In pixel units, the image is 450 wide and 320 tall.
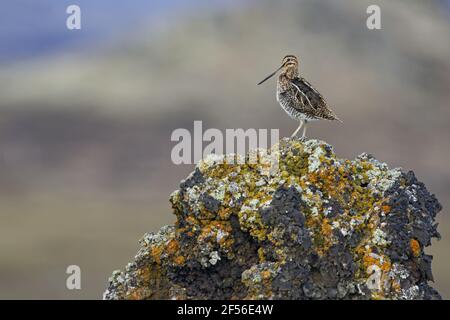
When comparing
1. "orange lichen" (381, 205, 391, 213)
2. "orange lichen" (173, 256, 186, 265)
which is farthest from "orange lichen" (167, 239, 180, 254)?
"orange lichen" (381, 205, 391, 213)

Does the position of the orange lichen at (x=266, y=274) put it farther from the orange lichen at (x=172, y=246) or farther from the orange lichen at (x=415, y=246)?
the orange lichen at (x=415, y=246)

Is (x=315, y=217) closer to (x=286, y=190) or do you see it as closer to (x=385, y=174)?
(x=286, y=190)

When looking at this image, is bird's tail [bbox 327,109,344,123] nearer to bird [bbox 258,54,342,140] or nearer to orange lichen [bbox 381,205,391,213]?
bird [bbox 258,54,342,140]

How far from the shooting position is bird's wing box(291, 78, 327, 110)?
1656 cm

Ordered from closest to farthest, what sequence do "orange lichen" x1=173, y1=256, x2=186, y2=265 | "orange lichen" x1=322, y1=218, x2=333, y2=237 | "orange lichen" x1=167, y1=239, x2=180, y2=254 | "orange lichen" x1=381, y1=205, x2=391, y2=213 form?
1. "orange lichen" x1=322, y1=218, x2=333, y2=237
2. "orange lichen" x1=381, y1=205, x2=391, y2=213
3. "orange lichen" x1=173, y1=256, x2=186, y2=265
4. "orange lichen" x1=167, y1=239, x2=180, y2=254

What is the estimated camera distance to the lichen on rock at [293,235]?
12.7 meters

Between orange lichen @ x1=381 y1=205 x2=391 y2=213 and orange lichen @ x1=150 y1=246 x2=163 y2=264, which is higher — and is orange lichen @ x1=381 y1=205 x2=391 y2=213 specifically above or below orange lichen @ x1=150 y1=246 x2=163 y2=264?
above

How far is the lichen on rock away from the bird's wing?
8.49 feet

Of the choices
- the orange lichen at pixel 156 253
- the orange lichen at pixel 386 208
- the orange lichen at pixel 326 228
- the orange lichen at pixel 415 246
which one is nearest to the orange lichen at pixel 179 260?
the orange lichen at pixel 156 253

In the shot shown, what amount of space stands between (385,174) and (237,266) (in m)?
3.65

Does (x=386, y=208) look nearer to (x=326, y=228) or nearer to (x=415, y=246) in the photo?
(x=415, y=246)

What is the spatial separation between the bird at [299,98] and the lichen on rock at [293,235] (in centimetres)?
Answer: 252

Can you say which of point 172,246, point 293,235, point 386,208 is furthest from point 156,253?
point 386,208
